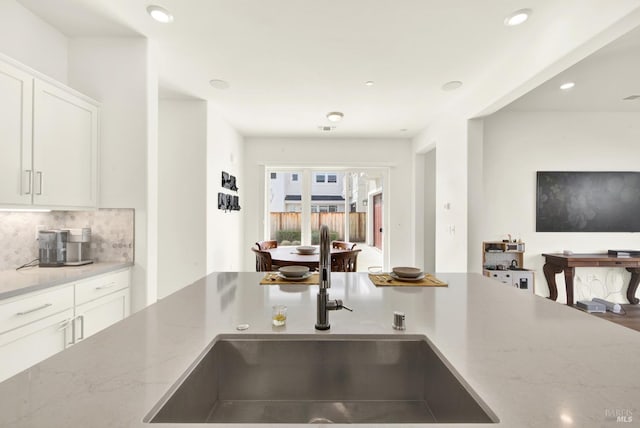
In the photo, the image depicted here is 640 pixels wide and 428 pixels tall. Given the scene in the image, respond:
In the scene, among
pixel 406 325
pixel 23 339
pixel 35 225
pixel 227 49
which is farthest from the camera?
→ pixel 227 49

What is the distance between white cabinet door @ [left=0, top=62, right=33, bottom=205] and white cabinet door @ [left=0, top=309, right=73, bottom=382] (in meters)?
0.74

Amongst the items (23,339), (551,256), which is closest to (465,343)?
(23,339)

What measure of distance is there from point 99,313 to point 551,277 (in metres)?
5.07

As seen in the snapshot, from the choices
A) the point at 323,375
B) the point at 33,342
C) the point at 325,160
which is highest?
the point at 325,160

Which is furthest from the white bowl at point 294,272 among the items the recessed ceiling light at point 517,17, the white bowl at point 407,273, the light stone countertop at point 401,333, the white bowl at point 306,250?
the recessed ceiling light at point 517,17

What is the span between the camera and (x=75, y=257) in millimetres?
2176

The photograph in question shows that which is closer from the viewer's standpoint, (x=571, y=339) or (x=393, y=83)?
(x=571, y=339)

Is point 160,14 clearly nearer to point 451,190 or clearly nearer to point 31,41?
point 31,41

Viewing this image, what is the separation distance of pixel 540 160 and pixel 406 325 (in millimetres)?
4422

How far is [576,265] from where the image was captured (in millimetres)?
3676

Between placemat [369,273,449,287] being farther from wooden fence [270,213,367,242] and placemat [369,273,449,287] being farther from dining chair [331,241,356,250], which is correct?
wooden fence [270,213,367,242]

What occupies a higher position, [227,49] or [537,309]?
[227,49]


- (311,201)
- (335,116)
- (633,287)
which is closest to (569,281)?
(633,287)

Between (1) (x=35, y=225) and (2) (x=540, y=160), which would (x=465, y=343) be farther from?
(2) (x=540, y=160)
